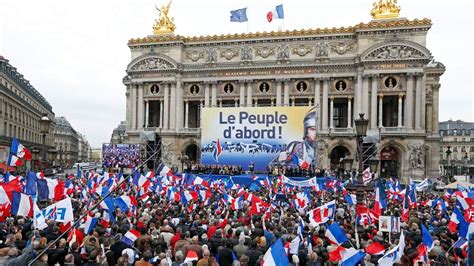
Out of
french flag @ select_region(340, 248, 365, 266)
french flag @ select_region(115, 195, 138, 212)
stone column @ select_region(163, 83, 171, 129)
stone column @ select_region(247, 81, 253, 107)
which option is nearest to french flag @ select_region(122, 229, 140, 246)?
french flag @ select_region(115, 195, 138, 212)

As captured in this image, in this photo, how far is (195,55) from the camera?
185 ft

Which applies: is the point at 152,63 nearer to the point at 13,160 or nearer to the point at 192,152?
the point at 192,152

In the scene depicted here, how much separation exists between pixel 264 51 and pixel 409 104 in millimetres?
18460

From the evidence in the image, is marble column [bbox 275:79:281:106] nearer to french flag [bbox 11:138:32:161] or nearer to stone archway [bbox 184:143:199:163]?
stone archway [bbox 184:143:199:163]

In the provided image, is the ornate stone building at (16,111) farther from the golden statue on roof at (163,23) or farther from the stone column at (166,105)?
the golden statue on roof at (163,23)

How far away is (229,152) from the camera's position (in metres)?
45.7

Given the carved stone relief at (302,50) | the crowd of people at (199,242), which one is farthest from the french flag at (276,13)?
the crowd of people at (199,242)

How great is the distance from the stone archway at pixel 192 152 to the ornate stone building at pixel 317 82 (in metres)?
0.15

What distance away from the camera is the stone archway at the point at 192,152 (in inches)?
2279

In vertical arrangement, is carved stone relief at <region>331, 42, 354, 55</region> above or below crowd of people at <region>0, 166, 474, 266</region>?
above

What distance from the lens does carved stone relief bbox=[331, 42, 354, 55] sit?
50906 mm

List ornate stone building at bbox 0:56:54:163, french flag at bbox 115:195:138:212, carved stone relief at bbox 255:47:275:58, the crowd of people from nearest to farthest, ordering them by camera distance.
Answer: the crowd of people < french flag at bbox 115:195:138:212 < carved stone relief at bbox 255:47:275:58 < ornate stone building at bbox 0:56:54:163

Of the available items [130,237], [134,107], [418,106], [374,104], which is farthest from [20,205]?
[134,107]

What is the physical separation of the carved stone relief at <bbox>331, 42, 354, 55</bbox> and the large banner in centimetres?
1223
